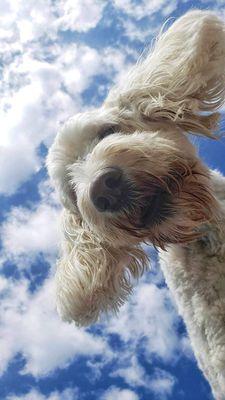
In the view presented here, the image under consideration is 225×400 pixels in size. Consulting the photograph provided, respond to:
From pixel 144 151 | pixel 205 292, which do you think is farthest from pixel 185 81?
pixel 205 292

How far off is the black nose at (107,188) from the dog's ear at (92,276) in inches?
27.0

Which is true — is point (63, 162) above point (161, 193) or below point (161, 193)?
above

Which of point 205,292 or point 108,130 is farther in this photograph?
point 108,130

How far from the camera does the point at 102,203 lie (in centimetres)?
390

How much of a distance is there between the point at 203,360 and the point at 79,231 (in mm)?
1448

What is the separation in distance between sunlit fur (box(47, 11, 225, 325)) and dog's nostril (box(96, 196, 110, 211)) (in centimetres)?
9

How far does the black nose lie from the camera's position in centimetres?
384

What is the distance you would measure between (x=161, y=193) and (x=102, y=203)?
440 mm

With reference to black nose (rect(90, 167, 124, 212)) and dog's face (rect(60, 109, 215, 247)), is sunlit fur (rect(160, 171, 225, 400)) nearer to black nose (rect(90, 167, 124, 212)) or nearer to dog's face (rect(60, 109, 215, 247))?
dog's face (rect(60, 109, 215, 247))

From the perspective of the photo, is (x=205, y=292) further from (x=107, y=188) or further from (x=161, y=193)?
(x=107, y=188)

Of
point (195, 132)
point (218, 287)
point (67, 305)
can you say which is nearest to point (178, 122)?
point (195, 132)

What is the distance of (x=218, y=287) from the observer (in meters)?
4.41

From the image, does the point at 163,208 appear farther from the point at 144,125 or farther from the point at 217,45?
the point at 217,45

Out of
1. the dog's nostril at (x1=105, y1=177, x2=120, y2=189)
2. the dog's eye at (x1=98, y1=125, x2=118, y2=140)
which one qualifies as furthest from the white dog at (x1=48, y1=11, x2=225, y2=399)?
the dog's nostril at (x1=105, y1=177, x2=120, y2=189)
